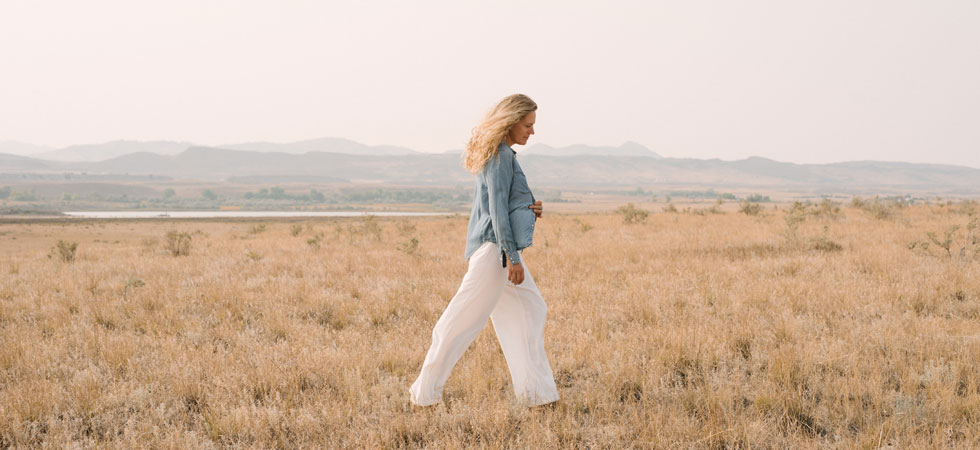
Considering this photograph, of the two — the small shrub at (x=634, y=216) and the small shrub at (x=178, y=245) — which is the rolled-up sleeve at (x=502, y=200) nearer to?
the small shrub at (x=178, y=245)

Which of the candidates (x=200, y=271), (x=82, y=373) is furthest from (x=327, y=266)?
(x=82, y=373)

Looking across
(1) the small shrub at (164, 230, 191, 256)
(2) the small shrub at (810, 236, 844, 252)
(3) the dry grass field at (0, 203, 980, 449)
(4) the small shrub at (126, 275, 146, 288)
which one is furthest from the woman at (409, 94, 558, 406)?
(1) the small shrub at (164, 230, 191, 256)

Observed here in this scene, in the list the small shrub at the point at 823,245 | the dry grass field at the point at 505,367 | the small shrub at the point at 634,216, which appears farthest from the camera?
the small shrub at the point at 634,216

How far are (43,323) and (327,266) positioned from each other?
4.45 metres

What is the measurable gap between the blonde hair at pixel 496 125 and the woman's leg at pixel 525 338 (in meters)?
0.81

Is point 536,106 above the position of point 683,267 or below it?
above

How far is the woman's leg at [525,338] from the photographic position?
3.71 metres

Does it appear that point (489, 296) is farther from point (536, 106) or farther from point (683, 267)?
point (683, 267)

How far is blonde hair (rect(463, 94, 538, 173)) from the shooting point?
133 inches

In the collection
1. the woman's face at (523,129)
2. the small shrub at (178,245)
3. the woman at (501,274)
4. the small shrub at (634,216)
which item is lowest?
the small shrub at (178,245)

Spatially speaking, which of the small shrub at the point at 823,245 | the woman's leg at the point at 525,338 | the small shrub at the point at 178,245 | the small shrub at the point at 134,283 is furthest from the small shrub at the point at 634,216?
the woman's leg at the point at 525,338

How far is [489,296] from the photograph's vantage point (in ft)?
11.8

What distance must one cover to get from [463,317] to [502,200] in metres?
0.83

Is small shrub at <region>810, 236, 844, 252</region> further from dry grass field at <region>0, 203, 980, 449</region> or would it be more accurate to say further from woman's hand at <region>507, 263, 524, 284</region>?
A: woman's hand at <region>507, 263, 524, 284</region>
